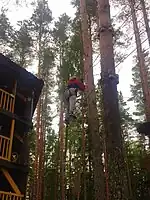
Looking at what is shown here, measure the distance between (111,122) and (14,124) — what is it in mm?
4974

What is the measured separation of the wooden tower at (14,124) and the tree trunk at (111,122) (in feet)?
13.5

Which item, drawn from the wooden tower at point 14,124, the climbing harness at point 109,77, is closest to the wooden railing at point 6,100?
the wooden tower at point 14,124

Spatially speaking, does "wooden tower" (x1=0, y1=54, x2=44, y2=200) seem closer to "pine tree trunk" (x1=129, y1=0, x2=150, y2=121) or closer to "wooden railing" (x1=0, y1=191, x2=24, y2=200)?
"wooden railing" (x1=0, y1=191, x2=24, y2=200)

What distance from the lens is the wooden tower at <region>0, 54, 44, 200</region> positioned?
7.89 metres

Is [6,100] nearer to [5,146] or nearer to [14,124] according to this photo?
[14,124]

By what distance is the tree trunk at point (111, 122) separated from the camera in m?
3.87

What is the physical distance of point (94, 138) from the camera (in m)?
10.4

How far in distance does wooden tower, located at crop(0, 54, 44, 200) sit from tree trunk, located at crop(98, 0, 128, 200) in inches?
162

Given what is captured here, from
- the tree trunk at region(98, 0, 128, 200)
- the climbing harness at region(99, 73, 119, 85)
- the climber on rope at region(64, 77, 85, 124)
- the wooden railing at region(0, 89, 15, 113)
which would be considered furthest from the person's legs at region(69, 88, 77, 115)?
the climbing harness at region(99, 73, 119, 85)

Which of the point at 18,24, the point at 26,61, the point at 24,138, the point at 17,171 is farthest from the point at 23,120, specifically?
the point at 18,24

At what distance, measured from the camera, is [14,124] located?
8.61 m

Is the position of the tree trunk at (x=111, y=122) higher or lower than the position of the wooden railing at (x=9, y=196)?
higher

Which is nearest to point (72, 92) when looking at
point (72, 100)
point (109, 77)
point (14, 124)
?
point (72, 100)

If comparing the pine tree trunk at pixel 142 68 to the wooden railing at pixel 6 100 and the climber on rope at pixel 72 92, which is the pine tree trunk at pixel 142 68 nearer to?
the climber on rope at pixel 72 92
